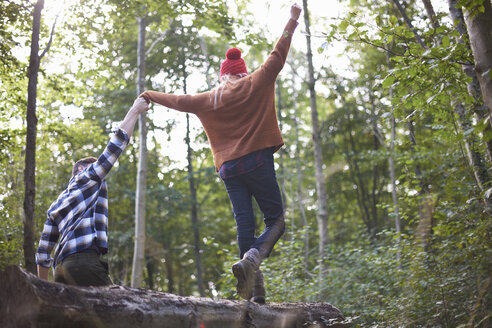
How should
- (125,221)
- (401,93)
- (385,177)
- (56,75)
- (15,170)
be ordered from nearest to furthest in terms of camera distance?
1. (401,93)
2. (56,75)
3. (15,170)
4. (125,221)
5. (385,177)

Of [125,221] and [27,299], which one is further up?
[125,221]

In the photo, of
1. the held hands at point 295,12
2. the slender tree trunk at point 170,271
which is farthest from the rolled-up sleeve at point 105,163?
the slender tree trunk at point 170,271

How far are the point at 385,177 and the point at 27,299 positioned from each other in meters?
19.1

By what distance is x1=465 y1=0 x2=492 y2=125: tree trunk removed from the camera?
3.15m

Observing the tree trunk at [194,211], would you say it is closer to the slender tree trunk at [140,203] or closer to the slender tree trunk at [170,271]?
the slender tree trunk at [170,271]

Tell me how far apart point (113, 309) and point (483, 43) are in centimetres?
304

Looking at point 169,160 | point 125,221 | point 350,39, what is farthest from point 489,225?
point 169,160

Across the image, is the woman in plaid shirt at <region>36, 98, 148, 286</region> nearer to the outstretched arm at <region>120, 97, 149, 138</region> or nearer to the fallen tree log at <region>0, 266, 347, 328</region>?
the outstretched arm at <region>120, 97, 149, 138</region>

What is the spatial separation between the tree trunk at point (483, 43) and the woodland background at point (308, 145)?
23 millimetres

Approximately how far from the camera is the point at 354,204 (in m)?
21.2

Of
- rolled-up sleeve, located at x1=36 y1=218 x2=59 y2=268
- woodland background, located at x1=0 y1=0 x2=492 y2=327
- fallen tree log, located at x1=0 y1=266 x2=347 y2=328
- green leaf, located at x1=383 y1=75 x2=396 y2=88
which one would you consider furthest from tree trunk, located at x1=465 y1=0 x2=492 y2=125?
rolled-up sleeve, located at x1=36 y1=218 x2=59 y2=268

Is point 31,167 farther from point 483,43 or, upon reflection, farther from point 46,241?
point 483,43

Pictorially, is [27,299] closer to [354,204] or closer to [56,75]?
[56,75]

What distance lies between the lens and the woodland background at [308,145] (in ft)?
14.6
